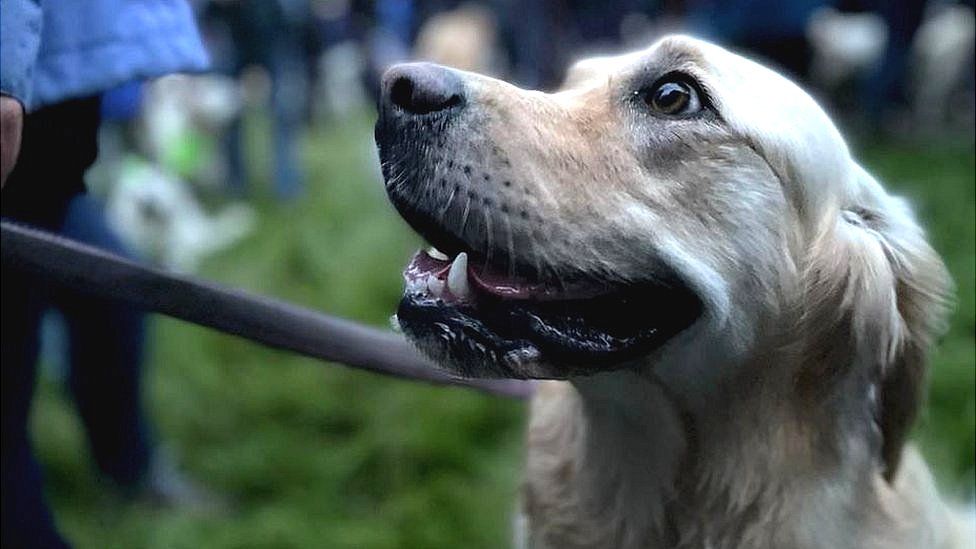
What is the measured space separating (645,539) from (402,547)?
1139 millimetres

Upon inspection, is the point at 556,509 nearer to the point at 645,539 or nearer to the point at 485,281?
the point at 645,539

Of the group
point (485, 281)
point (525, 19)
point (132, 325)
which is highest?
point (485, 281)

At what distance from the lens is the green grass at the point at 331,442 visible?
2.76 metres

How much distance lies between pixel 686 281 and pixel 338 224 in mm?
3515

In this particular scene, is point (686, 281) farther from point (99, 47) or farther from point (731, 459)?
point (99, 47)

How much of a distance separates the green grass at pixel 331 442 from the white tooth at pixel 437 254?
50.4 inches

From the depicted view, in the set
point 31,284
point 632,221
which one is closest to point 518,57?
point 31,284

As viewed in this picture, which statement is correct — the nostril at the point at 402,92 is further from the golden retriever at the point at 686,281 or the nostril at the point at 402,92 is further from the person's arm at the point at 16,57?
the person's arm at the point at 16,57

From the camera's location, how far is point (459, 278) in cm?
149

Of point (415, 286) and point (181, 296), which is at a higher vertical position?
point (415, 286)

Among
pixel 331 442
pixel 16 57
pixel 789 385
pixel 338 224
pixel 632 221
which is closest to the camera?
pixel 16 57

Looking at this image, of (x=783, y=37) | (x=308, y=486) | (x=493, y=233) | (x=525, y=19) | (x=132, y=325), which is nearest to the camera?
(x=493, y=233)

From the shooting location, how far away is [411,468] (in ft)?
9.75

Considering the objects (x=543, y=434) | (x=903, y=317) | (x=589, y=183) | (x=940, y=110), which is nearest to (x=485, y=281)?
(x=589, y=183)
